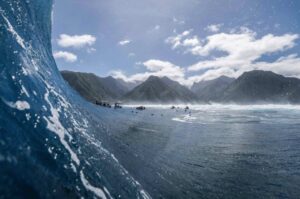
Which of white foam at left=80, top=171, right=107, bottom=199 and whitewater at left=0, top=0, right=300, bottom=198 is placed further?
white foam at left=80, top=171, right=107, bottom=199

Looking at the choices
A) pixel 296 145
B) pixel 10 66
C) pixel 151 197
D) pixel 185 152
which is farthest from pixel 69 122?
pixel 296 145

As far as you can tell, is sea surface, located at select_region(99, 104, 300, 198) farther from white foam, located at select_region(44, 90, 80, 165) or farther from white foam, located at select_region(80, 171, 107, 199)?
white foam, located at select_region(44, 90, 80, 165)

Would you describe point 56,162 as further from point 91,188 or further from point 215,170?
point 215,170

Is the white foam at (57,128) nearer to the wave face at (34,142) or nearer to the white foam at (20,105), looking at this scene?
the wave face at (34,142)

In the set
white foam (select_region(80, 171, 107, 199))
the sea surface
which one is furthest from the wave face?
the sea surface

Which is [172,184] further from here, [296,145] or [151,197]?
[296,145]

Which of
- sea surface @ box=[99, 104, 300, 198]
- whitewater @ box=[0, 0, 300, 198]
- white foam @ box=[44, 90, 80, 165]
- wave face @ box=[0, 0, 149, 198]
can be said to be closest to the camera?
wave face @ box=[0, 0, 149, 198]

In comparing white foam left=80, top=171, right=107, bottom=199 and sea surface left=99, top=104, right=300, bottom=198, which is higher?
white foam left=80, top=171, right=107, bottom=199

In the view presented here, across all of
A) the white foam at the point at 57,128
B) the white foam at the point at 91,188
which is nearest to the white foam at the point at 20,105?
the white foam at the point at 57,128
